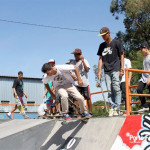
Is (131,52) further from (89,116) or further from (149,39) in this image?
(89,116)

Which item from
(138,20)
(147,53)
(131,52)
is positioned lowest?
(147,53)

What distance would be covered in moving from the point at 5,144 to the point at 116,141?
8.78 feet

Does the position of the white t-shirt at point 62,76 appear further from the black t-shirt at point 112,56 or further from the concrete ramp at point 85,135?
the concrete ramp at point 85,135

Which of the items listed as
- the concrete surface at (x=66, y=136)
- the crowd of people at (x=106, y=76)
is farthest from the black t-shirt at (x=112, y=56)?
the concrete surface at (x=66, y=136)

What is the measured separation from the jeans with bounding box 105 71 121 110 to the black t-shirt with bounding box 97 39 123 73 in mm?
134

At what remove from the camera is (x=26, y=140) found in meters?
6.77

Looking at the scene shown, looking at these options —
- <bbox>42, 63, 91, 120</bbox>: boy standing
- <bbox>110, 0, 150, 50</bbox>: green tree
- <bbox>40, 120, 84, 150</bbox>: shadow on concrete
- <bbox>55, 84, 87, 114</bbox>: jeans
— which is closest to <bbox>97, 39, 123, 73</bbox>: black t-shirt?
<bbox>42, 63, 91, 120</bbox>: boy standing

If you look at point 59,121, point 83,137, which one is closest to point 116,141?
point 83,137

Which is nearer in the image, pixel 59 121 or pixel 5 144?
pixel 5 144

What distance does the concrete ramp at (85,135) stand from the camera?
5.67 meters

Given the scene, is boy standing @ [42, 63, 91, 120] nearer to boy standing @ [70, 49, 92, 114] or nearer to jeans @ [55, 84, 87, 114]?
jeans @ [55, 84, 87, 114]

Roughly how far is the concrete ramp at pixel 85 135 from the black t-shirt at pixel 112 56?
1209mm

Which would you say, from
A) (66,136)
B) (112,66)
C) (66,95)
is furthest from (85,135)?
(112,66)

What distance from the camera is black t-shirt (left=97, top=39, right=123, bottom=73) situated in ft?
21.8
